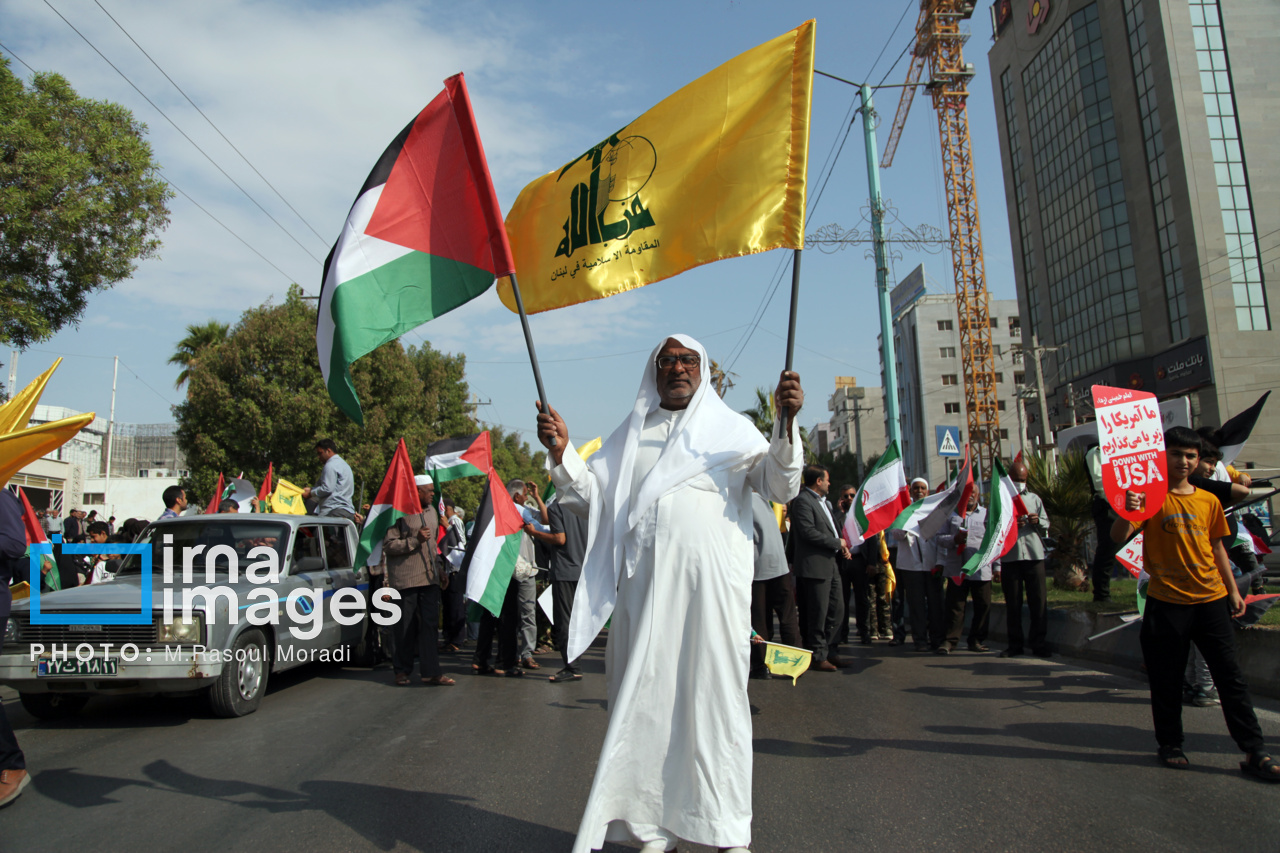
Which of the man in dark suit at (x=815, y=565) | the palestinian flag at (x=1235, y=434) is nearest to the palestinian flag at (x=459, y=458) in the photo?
the man in dark suit at (x=815, y=565)

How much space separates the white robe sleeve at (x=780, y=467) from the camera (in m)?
3.63

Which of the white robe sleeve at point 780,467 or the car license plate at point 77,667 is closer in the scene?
the white robe sleeve at point 780,467

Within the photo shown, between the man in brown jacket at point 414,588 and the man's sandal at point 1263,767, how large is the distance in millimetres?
6478

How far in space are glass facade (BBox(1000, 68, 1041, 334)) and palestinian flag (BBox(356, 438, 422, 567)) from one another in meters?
57.0

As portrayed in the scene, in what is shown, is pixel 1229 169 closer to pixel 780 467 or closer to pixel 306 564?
pixel 306 564

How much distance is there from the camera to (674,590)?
3.54m

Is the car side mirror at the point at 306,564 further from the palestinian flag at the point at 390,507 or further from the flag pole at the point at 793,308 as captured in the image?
the flag pole at the point at 793,308

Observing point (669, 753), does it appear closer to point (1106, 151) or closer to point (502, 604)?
point (502, 604)

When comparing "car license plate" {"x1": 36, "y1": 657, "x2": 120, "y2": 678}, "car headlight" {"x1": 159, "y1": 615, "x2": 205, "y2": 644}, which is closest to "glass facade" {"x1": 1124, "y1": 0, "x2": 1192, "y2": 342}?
"car headlight" {"x1": 159, "y1": 615, "x2": 205, "y2": 644}

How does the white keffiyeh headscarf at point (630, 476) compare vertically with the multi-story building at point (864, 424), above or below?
below

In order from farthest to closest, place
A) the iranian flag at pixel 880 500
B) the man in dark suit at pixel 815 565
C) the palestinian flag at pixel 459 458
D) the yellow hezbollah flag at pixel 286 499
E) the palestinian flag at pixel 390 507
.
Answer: the yellow hezbollah flag at pixel 286 499 → the palestinian flag at pixel 459 458 → the iranian flag at pixel 880 500 → the palestinian flag at pixel 390 507 → the man in dark suit at pixel 815 565

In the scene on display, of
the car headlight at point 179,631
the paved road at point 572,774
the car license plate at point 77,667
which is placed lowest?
the paved road at point 572,774

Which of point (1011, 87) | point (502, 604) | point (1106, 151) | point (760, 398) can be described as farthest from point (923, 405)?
point (502, 604)

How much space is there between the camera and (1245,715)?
4.55 m
